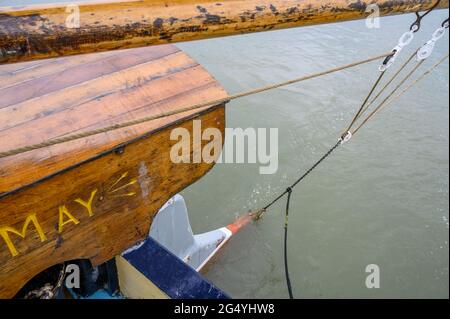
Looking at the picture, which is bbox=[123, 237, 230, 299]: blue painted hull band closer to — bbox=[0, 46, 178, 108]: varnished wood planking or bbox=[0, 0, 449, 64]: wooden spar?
bbox=[0, 46, 178, 108]: varnished wood planking

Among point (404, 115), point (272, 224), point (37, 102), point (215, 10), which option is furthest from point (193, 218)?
point (404, 115)

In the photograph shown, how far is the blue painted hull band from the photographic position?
6.59ft

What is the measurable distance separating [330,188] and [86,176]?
4.59 metres

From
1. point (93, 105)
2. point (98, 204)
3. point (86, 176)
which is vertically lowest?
point (98, 204)

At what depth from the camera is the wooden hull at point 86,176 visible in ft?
4.59

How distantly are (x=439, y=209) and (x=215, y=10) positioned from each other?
5550 mm

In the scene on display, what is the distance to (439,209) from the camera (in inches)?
211

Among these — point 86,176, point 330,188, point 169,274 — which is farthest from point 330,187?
point 86,176

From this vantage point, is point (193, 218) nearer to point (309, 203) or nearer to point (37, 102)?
point (309, 203)

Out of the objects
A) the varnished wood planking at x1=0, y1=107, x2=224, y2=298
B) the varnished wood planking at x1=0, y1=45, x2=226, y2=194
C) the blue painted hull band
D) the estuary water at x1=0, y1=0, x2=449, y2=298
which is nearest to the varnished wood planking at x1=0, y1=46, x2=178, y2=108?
the varnished wood planking at x1=0, y1=45, x2=226, y2=194

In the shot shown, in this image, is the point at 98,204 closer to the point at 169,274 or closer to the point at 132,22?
the point at 169,274

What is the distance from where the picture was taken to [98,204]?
5.33 feet

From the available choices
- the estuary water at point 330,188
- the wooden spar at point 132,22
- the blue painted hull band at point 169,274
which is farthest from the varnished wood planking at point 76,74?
the estuary water at point 330,188

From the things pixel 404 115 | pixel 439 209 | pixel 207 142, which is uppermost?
pixel 207 142
